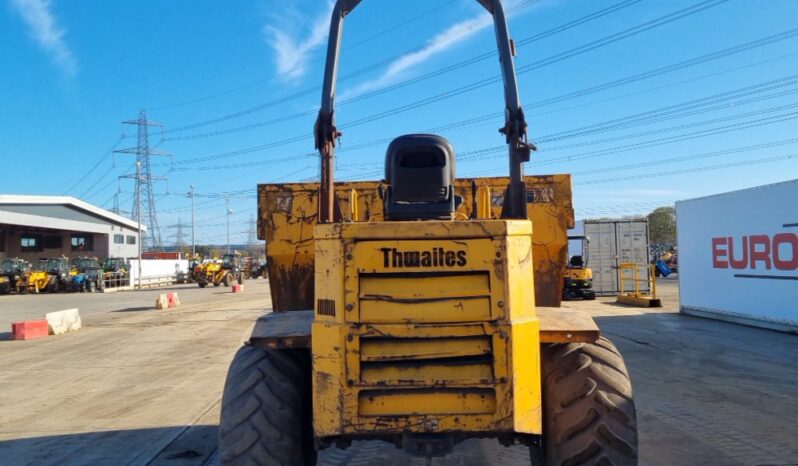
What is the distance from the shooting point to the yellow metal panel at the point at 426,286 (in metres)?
3.54

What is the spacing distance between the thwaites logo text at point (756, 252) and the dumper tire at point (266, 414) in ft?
46.1

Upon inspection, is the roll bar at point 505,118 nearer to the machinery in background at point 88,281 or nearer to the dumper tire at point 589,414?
the dumper tire at point 589,414

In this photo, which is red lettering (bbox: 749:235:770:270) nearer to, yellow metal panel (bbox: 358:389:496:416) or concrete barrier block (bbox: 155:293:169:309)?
yellow metal panel (bbox: 358:389:496:416)

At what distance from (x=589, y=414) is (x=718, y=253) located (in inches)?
627

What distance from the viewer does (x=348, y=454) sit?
19.6ft

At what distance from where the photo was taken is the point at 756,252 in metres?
15.6

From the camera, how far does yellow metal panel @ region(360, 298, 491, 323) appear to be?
11.6 ft

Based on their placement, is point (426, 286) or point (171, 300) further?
point (171, 300)

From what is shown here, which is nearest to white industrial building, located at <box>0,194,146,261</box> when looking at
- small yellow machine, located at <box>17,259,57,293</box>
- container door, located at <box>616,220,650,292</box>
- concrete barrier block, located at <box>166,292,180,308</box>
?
small yellow machine, located at <box>17,259,57,293</box>

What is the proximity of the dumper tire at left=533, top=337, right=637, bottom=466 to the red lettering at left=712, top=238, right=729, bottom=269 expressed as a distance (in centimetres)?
1520

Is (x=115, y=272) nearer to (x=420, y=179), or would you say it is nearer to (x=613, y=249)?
(x=613, y=249)

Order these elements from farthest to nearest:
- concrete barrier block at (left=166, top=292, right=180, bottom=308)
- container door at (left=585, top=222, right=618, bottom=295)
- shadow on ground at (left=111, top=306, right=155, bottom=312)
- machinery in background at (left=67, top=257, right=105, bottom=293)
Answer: machinery in background at (left=67, top=257, right=105, bottom=293)
container door at (left=585, top=222, right=618, bottom=295)
concrete barrier block at (left=166, top=292, right=180, bottom=308)
shadow on ground at (left=111, top=306, right=155, bottom=312)

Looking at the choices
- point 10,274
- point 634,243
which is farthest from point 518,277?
point 10,274

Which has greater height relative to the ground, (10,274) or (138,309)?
(10,274)
